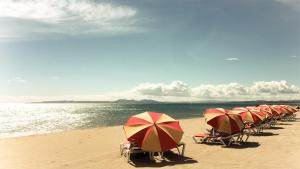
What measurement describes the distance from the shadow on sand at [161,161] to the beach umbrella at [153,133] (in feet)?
2.17

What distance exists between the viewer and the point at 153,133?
503 inches

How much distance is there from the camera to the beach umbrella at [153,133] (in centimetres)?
1275

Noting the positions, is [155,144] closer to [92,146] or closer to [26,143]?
[92,146]

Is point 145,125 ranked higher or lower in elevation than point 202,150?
higher

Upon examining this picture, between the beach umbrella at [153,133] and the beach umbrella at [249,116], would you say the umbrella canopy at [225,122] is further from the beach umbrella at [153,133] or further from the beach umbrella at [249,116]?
the beach umbrella at [153,133]

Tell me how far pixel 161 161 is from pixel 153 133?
4.80 ft

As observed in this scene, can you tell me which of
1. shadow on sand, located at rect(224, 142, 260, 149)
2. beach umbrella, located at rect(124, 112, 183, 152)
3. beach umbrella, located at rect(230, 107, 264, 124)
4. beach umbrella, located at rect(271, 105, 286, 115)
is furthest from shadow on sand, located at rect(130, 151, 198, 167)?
beach umbrella, located at rect(271, 105, 286, 115)

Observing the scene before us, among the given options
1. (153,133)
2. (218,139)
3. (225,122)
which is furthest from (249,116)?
(153,133)

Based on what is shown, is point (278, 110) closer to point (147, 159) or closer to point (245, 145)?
point (245, 145)

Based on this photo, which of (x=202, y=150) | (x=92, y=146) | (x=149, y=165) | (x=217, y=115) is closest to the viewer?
(x=149, y=165)

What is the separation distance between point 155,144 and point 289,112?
1086 inches

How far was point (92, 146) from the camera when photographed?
62.0 ft

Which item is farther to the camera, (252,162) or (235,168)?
(252,162)

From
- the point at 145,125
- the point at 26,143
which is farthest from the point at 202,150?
the point at 26,143
